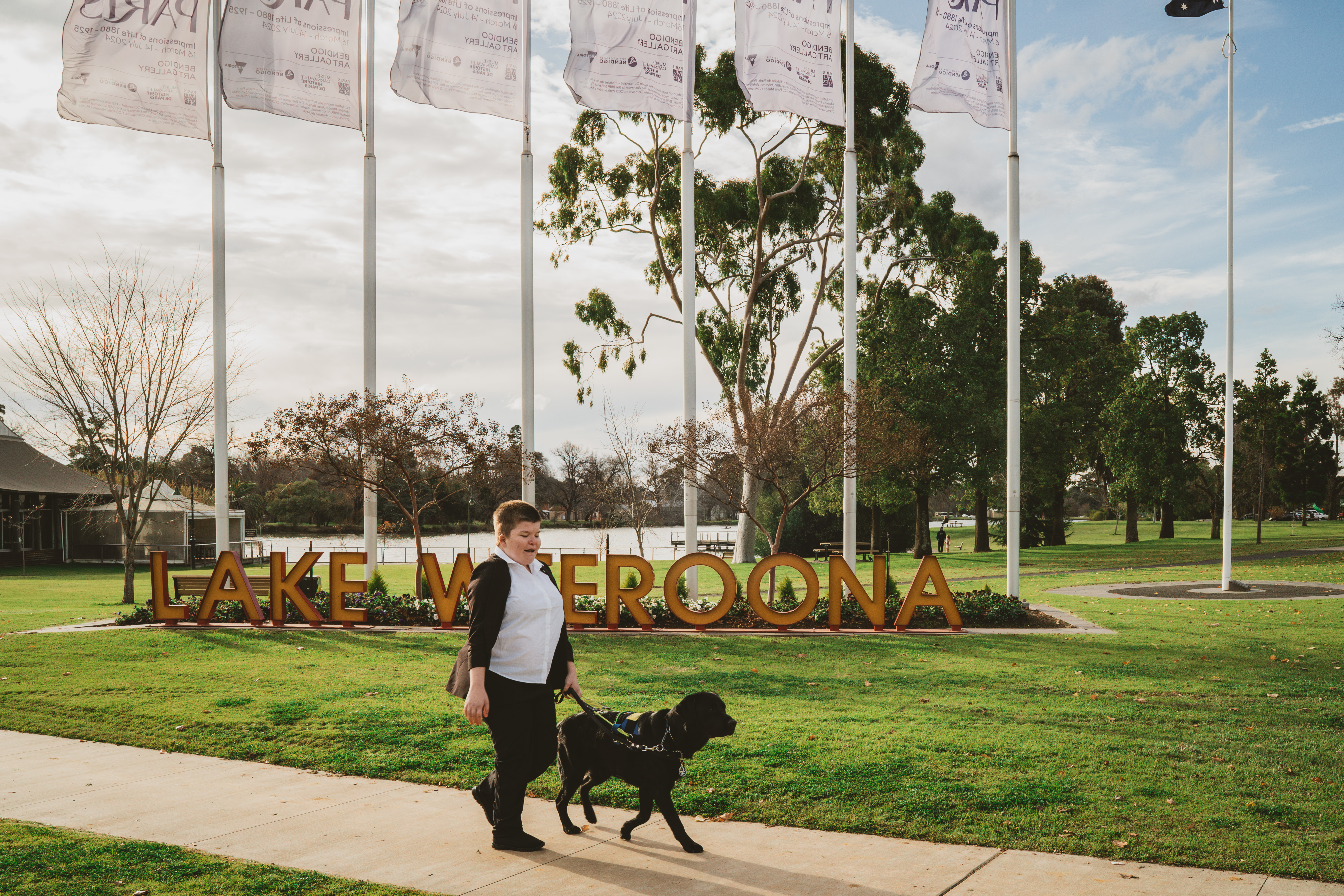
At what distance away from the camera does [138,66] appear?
53.8 ft

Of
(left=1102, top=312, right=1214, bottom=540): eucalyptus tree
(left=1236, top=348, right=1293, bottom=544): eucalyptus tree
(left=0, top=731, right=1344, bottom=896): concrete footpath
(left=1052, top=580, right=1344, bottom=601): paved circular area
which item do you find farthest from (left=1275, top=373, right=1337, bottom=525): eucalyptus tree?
(left=0, top=731, right=1344, bottom=896): concrete footpath

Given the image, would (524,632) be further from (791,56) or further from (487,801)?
(791,56)

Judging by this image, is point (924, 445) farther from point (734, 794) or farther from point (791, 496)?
point (734, 794)

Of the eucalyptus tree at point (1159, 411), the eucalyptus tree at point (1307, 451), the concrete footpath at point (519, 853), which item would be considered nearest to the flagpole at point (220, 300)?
the concrete footpath at point (519, 853)

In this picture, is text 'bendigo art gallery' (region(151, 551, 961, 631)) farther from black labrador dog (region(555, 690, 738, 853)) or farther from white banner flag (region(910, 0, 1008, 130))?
black labrador dog (region(555, 690, 738, 853))

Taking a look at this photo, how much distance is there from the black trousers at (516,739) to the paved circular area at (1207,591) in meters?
17.7

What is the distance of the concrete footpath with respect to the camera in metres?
4.56

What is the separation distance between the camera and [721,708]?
5.13 meters

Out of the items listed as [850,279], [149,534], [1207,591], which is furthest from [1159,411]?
[149,534]

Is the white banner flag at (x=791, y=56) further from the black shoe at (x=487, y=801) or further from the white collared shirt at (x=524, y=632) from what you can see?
the black shoe at (x=487, y=801)

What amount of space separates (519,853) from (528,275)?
13798 mm

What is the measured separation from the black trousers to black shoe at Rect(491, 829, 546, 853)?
21mm

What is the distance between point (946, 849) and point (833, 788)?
115 cm

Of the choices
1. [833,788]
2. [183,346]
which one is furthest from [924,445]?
[833,788]
